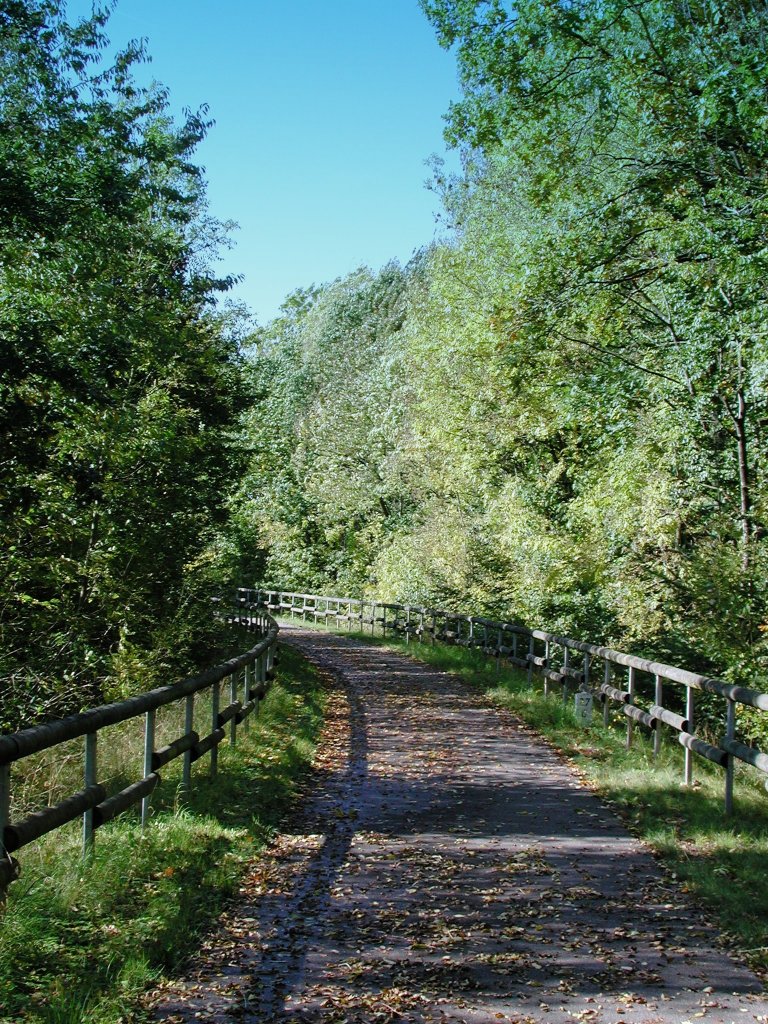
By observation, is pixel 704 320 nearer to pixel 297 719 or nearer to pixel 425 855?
pixel 297 719

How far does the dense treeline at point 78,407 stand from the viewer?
995cm

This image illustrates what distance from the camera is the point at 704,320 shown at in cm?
1272

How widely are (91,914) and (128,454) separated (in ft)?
30.3

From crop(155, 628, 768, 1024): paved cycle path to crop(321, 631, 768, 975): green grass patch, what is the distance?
0.20 metres

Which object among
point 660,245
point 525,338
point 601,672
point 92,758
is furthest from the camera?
point 601,672

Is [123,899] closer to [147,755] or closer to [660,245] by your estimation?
[147,755]

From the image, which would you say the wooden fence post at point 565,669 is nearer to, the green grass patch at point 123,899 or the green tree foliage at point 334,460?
the green grass patch at point 123,899

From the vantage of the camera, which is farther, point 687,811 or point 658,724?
point 658,724

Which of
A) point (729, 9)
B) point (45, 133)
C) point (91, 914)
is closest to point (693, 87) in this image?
point (729, 9)

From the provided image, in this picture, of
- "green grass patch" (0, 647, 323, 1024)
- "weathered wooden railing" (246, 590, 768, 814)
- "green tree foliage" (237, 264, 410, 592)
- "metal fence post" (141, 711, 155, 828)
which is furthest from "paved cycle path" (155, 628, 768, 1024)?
"green tree foliage" (237, 264, 410, 592)

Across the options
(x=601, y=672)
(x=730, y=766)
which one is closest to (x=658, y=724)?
Answer: (x=730, y=766)

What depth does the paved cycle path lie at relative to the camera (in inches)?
171

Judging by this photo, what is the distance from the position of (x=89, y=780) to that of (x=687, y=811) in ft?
16.7

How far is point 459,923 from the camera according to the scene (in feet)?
17.7
